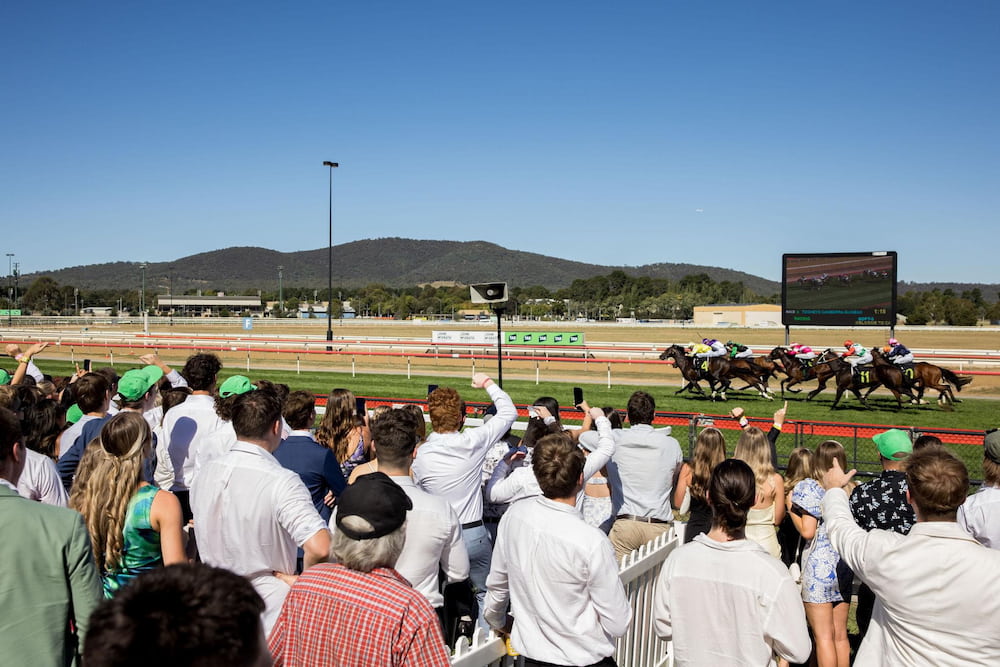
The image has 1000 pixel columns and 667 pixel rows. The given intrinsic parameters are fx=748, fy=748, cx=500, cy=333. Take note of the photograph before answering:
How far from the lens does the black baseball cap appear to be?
2193 mm

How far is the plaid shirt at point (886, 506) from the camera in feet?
12.0

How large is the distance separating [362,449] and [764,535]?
305cm

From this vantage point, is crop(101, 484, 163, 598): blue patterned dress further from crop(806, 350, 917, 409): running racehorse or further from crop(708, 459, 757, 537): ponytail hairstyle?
crop(806, 350, 917, 409): running racehorse

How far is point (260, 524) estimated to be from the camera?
9.79 ft

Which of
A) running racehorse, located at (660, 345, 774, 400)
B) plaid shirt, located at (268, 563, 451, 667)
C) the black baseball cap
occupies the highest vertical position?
the black baseball cap

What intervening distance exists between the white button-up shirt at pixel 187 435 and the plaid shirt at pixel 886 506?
3916 mm

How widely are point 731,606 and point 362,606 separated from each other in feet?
4.72

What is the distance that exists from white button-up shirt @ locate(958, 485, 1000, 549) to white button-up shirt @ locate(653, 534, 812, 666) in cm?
149

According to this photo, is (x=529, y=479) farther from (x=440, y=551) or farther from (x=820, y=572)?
(x=820, y=572)

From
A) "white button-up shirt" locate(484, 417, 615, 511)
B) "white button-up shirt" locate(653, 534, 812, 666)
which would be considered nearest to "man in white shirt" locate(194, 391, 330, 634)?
"white button-up shirt" locate(484, 417, 615, 511)

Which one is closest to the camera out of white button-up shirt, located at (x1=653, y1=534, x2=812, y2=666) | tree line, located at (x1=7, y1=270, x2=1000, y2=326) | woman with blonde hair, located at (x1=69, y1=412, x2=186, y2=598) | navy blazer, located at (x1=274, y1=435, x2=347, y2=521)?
white button-up shirt, located at (x1=653, y1=534, x2=812, y2=666)

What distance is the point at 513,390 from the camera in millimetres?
18688

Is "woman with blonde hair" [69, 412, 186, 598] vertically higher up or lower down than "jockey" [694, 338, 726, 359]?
higher up

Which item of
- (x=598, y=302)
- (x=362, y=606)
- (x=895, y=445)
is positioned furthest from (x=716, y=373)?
(x=598, y=302)
